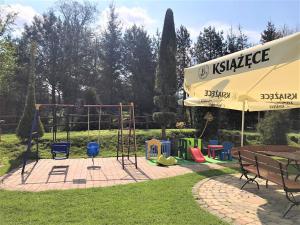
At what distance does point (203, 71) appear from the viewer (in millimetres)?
9133

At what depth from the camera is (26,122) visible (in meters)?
13.8

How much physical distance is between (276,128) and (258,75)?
8.49m

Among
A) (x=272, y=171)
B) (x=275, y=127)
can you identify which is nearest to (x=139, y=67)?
(x=275, y=127)

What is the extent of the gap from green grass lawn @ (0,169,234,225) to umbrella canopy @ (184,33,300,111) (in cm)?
251

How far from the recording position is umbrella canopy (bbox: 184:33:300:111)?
20.5 ft

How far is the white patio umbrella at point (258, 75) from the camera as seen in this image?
626 centimetres

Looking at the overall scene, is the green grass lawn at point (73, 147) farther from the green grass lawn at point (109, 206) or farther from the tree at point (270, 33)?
the tree at point (270, 33)

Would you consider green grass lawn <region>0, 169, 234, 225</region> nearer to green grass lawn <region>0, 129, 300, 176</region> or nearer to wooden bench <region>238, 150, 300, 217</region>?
wooden bench <region>238, 150, 300, 217</region>

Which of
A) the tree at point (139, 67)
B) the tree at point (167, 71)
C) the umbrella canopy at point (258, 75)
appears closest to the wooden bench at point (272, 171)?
the umbrella canopy at point (258, 75)

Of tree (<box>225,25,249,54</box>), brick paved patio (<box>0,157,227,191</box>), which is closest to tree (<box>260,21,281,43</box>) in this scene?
tree (<box>225,25,249,54</box>)

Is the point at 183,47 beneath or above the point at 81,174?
above

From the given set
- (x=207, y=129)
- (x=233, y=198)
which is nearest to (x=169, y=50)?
(x=207, y=129)

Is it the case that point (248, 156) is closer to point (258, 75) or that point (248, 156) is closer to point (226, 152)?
point (258, 75)

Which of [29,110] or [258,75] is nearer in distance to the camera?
[258,75]
